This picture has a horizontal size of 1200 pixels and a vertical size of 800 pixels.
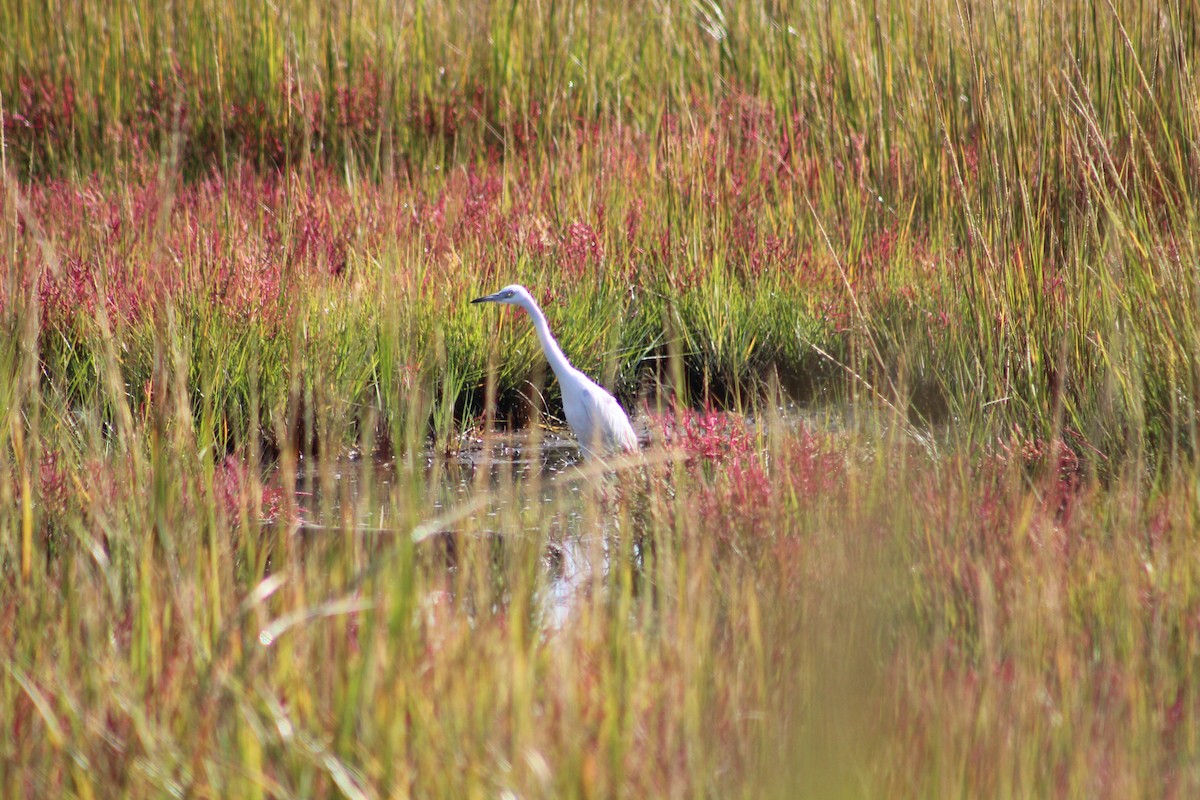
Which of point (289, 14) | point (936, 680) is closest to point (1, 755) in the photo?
point (936, 680)

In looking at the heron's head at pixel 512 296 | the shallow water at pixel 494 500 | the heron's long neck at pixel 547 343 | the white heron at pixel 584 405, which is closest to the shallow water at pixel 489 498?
the shallow water at pixel 494 500

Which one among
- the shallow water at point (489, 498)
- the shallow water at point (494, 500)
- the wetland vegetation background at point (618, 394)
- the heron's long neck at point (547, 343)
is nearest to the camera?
the wetland vegetation background at point (618, 394)

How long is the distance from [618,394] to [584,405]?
36.8 inches

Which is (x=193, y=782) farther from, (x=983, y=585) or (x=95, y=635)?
(x=983, y=585)

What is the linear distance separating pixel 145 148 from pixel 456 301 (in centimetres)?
223

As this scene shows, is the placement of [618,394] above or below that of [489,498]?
below

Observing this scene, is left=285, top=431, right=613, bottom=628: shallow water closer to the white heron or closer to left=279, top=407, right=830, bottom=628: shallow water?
left=279, top=407, right=830, bottom=628: shallow water

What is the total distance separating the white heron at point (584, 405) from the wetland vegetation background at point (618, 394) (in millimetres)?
174

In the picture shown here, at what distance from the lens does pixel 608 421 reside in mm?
3840

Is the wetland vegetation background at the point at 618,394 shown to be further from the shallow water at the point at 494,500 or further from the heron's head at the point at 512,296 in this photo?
the heron's head at the point at 512,296

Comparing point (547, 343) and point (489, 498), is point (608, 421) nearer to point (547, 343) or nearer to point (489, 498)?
point (547, 343)

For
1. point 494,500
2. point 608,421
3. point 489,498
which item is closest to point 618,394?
point 608,421

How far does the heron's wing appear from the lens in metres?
3.82

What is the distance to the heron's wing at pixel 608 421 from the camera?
3.82 meters
